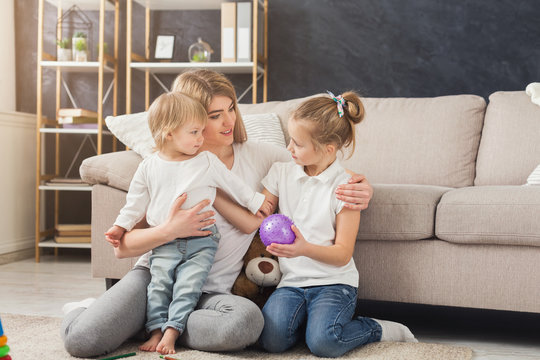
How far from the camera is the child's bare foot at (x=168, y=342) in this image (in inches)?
65.4

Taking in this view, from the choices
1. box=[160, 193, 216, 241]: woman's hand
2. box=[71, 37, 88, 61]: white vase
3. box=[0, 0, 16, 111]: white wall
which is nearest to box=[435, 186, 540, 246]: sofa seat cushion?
box=[160, 193, 216, 241]: woman's hand

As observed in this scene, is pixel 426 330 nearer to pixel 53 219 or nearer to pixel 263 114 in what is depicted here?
pixel 263 114

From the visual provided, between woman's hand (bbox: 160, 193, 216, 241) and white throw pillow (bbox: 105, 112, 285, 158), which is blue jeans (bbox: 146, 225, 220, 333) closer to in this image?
woman's hand (bbox: 160, 193, 216, 241)

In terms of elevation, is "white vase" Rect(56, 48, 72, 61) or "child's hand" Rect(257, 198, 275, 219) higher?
"white vase" Rect(56, 48, 72, 61)

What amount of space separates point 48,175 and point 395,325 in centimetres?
243

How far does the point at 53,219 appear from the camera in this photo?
155 inches

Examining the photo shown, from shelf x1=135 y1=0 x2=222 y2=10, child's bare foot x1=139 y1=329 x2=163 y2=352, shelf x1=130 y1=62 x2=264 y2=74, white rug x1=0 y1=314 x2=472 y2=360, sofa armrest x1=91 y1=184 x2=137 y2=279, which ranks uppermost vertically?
shelf x1=135 y1=0 x2=222 y2=10

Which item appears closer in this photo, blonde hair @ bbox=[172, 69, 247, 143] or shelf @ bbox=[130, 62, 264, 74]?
blonde hair @ bbox=[172, 69, 247, 143]

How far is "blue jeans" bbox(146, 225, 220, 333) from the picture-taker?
1.71 metres

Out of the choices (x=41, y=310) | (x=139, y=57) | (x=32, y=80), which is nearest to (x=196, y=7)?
(x=139, y=57)

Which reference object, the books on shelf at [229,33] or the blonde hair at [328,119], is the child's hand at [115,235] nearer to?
the blonde hair at [328,119]

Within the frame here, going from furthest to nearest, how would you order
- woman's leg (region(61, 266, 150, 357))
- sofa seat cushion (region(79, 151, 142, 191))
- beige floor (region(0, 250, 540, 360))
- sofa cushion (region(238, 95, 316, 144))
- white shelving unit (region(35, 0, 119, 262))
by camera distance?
1. white shelving unit (region(35, 0, 119, 262))
2. sofa cushion (region(238, 95, 316, 144))
3. sofa seat cushion (region(79, 151, 142, 191))
4. beige floor (region(0, 250, 540, 360))
5. woman's leg (region(61, 266, 150, 357))

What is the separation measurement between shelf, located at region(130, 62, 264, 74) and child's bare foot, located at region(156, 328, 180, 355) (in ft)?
6.47

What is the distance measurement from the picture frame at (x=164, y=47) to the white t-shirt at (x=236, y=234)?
1.79 m
